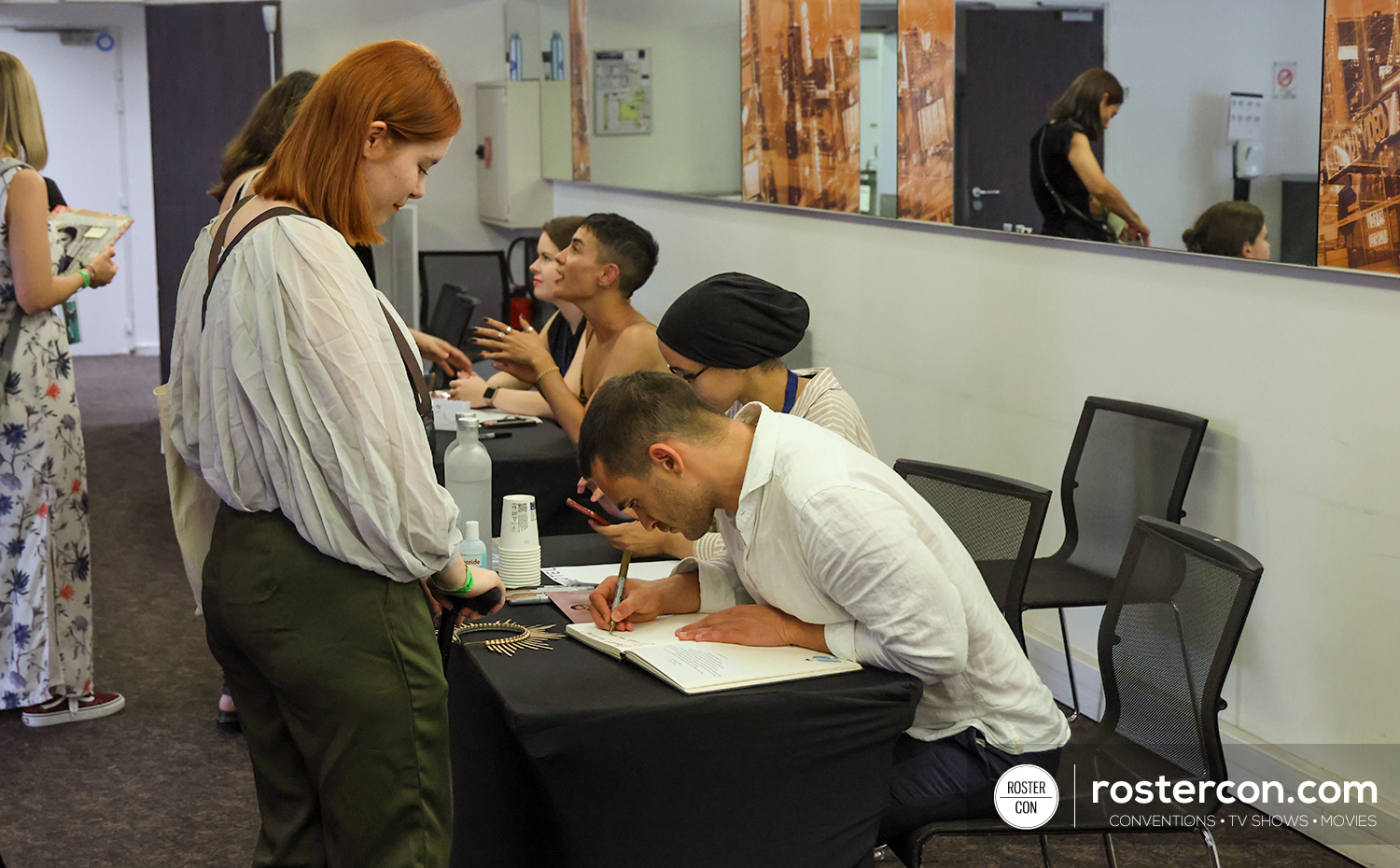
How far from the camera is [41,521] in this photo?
3.36m

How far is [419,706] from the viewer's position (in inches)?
65.8

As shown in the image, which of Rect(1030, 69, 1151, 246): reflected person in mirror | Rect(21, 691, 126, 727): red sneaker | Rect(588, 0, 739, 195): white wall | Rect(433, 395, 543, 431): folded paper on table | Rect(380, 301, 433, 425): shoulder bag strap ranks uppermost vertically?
Rect(588, 0, 739, 195): white wall

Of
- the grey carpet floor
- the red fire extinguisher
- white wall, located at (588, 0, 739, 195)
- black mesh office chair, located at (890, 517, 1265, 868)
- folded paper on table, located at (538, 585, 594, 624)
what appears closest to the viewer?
black mesh office chair, located at (890, 517, 1265, 868)

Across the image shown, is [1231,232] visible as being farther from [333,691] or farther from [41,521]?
[41,521]

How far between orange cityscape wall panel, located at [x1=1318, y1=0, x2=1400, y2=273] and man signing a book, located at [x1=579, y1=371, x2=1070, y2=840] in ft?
4.01

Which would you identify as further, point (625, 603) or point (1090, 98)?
point (1090, 98)

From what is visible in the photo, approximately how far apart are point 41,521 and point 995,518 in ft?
8.14

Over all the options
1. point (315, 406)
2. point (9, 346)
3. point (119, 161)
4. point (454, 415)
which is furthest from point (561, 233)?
point (119, 161)

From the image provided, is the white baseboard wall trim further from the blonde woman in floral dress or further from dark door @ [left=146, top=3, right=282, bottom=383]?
dark door @ [left=146, top=3, right=282, bottom=383]

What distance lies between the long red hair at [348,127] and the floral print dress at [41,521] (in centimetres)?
193

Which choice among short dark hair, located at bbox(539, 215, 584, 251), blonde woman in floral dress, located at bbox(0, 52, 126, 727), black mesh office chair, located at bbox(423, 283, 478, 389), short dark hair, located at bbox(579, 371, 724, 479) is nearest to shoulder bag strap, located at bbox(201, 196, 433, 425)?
short dark hair, located at bbox(579, 371, 724, 479)

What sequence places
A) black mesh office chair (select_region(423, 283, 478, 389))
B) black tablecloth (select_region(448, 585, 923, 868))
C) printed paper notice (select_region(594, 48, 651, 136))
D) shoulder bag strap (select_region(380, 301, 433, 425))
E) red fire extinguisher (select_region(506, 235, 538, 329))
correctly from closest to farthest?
black tablecloth (select_region(448, 585, 923, 868))
shoulder bag strap (select_region(380, 301, 433, 425))
black mesh office chair (select_region(423, 283, 478, 389))
printed paper notice (select_region(594, 48, 651, 136))
red fire extinguisher (select_region(506, 235, 538, 329))

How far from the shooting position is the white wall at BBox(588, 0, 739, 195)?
5.16 m

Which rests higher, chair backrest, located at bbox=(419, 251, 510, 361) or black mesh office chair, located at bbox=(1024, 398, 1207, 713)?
chair backrest, located at bbox=(419, 251, 510, 361)
